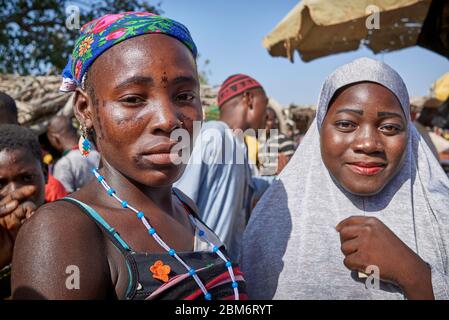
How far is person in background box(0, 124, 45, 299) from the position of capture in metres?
1.61

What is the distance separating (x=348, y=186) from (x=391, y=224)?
0.80ft

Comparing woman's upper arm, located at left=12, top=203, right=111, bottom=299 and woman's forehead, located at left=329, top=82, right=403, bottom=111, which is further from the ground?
woman's forehead, located at left=329, top=82, right=403, bottom=111

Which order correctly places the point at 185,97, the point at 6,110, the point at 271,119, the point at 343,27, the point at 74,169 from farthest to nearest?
the point at 271,119 < the point at 74,169 < the point at 343,27 < the point at 6,110 < the point at 185,97

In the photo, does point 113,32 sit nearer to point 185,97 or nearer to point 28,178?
point 185,97

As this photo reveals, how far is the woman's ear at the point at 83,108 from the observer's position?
4.33 ft

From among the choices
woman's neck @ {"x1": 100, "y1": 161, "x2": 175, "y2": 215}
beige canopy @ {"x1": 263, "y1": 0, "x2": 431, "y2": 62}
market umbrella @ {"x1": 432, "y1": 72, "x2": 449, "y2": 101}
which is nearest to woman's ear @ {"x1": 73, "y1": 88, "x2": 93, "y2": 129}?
woman's neck @ {"x1": 100, "y1": 161, "x2": 175, "y2": 215}

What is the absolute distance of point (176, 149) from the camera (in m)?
1.27

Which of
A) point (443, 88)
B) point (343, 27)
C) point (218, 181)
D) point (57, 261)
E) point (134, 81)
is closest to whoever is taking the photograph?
point (57, 261)

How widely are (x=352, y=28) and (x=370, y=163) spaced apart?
2818 millimetres

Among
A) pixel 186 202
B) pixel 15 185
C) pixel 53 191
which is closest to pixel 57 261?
pixel 186 202

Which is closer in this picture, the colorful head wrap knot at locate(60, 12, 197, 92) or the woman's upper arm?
the woman's upper arm

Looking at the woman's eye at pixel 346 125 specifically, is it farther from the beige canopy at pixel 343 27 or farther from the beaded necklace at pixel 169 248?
the beige canopy at pixel 343 27

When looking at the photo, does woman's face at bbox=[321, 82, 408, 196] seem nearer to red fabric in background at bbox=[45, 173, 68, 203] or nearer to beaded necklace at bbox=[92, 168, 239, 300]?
beaded necklace at bbox=[92, 168, 239, 300]

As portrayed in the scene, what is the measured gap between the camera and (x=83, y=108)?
4.41 feet
